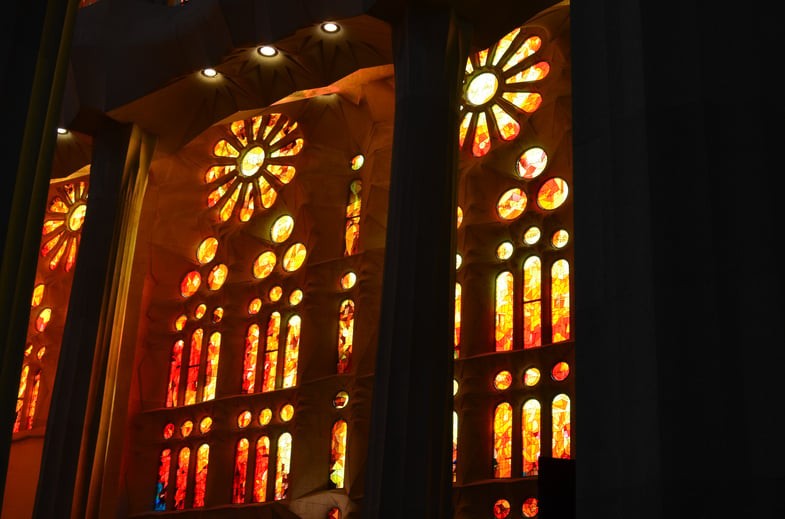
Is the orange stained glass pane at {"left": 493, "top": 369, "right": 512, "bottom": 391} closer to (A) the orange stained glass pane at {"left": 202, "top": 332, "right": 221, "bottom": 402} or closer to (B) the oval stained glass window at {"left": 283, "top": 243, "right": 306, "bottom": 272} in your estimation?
(B) the oval stained glass window at {"left": 283, "top": 243, "right": 306, "bottom": 272}

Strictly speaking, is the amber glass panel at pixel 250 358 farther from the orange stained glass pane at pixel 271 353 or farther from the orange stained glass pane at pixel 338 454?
the orange stained glass pane at pixel 338 454

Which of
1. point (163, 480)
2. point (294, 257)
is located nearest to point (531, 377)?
point (294, 257)

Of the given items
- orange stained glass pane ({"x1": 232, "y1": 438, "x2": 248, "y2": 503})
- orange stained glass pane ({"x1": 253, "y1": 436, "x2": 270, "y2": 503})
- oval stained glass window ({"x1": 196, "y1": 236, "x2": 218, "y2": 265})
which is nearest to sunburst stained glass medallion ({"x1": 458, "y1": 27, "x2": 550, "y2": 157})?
oval stained glass window ({"x1": 196, "y1": 236, "x2": 218, "y2": 265})

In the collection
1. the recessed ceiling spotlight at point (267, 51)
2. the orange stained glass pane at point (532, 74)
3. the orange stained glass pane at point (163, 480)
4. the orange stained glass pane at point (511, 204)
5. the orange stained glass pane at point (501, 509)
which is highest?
the orange stained glass pane at point (532, 74)

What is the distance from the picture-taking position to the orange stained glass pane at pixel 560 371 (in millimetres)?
14539

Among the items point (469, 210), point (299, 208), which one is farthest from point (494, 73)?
point (299, 208)

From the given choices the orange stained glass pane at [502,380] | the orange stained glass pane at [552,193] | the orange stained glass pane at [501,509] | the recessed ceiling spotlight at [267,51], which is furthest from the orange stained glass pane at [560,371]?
the recessed ceiling spotlight at [267,51]

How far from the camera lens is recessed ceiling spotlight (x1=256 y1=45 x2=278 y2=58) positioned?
15.5m

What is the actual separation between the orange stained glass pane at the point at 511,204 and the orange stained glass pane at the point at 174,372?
7.43 metres

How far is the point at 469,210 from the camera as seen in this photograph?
16.6 m

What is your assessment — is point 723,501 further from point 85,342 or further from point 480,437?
point 85,342

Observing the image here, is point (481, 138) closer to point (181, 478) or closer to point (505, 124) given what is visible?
point (505, 124)

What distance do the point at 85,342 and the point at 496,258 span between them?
6.69m

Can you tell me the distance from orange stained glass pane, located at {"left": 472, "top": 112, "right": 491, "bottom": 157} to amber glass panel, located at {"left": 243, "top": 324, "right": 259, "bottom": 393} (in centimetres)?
549
